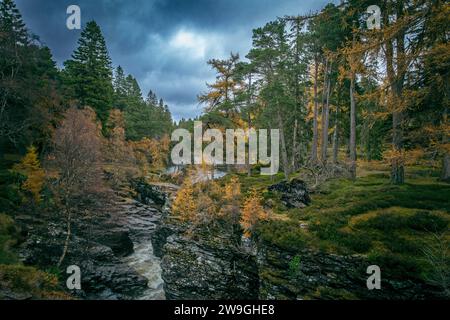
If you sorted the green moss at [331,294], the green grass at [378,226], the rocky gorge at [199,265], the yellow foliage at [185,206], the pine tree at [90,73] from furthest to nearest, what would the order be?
the pine tree at [90,73], the yellow foliage at [185,206], the rocky gorge at [199,265], the green moss at [331,294], the green grass at [378,226]

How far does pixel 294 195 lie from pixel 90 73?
3392 centimetres

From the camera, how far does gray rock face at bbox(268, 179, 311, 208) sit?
1789cm

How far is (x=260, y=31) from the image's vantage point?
1065 inches

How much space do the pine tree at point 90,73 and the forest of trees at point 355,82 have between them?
17.0 meters

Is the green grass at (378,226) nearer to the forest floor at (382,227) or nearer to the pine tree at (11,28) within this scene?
the forest floor at (382,227)

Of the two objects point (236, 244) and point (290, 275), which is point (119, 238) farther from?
point (290, 275)

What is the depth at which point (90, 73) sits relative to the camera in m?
35.8

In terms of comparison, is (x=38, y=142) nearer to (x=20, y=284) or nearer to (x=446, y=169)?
(x=20, y=284)

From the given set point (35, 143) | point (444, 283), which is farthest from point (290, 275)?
point (35, 143)

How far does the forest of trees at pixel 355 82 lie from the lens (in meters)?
9.59

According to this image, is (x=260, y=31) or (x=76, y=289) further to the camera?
(x=260, y=31)

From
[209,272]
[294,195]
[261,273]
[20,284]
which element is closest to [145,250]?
[209,272]

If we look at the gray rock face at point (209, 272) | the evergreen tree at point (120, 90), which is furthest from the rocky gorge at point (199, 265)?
the evergreen tree at point (120, 90)
